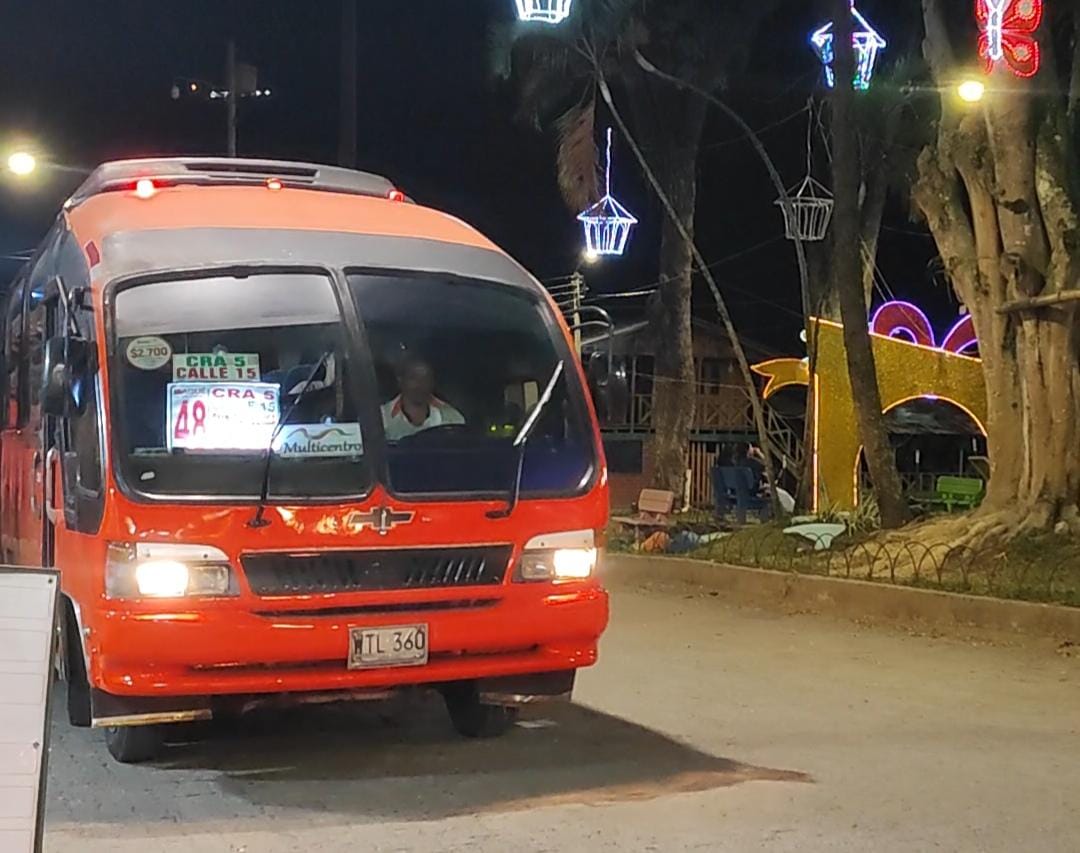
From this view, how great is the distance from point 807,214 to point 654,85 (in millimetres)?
4612

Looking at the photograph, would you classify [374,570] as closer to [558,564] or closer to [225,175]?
[558,564]

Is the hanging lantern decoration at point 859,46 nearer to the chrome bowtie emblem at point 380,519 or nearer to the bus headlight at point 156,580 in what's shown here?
the chrome bowtie emblem at point 380,519

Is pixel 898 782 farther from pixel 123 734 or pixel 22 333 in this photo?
pixel 22 333

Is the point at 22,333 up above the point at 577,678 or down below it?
above

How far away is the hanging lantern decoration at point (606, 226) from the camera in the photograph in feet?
70.9

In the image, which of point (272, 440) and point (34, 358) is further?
point (34, 358)

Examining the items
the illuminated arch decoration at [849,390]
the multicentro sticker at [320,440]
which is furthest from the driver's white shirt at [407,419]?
the illuminated arch decoration at [849,390]

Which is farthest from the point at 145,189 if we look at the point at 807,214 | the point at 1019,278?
the point at 807,214

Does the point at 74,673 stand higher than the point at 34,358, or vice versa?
the point at 34,358

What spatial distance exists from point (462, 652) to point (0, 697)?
266cm

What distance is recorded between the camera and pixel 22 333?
9.91m

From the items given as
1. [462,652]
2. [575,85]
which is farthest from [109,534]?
[575,85]

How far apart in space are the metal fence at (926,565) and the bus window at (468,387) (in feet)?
19.7

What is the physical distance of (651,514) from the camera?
20297 millimetres
